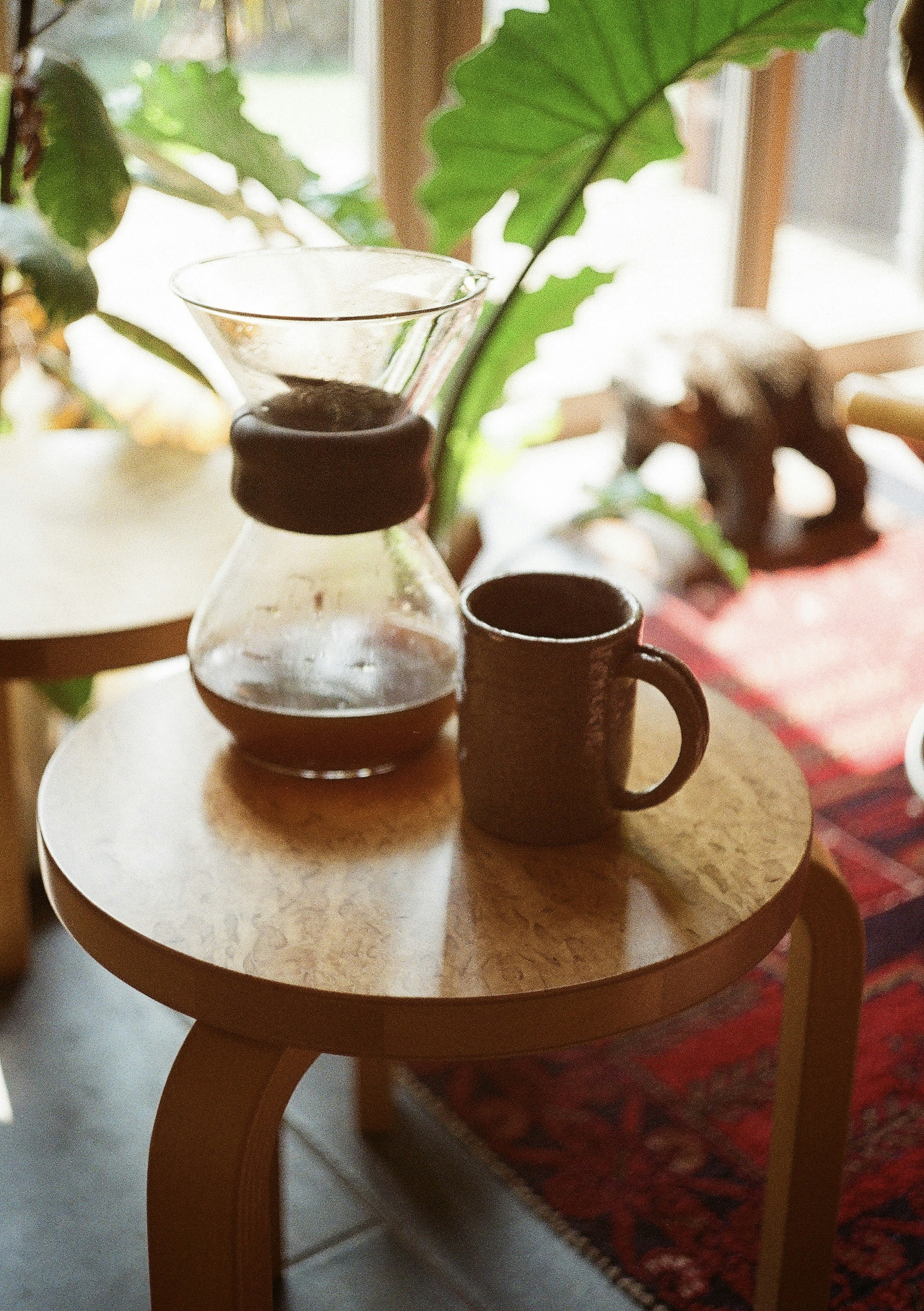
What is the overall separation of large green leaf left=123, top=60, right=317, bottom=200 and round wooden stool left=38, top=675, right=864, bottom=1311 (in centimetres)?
88

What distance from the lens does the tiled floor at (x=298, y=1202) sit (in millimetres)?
1112

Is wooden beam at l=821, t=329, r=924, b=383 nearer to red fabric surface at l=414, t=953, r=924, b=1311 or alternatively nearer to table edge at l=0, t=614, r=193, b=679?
red fabric surface at l=414, t=953, r=924, b=1311

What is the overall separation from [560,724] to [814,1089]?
1.15 feet

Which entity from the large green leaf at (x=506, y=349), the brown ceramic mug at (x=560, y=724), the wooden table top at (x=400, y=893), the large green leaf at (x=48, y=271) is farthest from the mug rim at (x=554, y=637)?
the large green leaf at (x=506, y=349)

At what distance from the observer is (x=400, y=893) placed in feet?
2.53

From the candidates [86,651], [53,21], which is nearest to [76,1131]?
[86,651]

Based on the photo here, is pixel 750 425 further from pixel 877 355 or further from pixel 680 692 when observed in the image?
pixel 680 692

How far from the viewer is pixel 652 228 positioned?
3.49 meters

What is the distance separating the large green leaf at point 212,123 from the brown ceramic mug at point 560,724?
962 mm

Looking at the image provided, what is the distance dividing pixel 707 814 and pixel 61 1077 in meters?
0.82

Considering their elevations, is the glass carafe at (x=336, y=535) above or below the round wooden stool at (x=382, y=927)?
above

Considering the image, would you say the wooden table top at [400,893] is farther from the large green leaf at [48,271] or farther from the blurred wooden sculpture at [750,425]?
the blurred wooden sculpture at [750,425]

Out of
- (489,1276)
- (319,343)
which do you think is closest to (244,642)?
(319,343)

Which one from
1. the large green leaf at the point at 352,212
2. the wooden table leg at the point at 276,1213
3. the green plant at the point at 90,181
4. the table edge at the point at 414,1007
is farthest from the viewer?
the large green leaf at the point at 352,212
